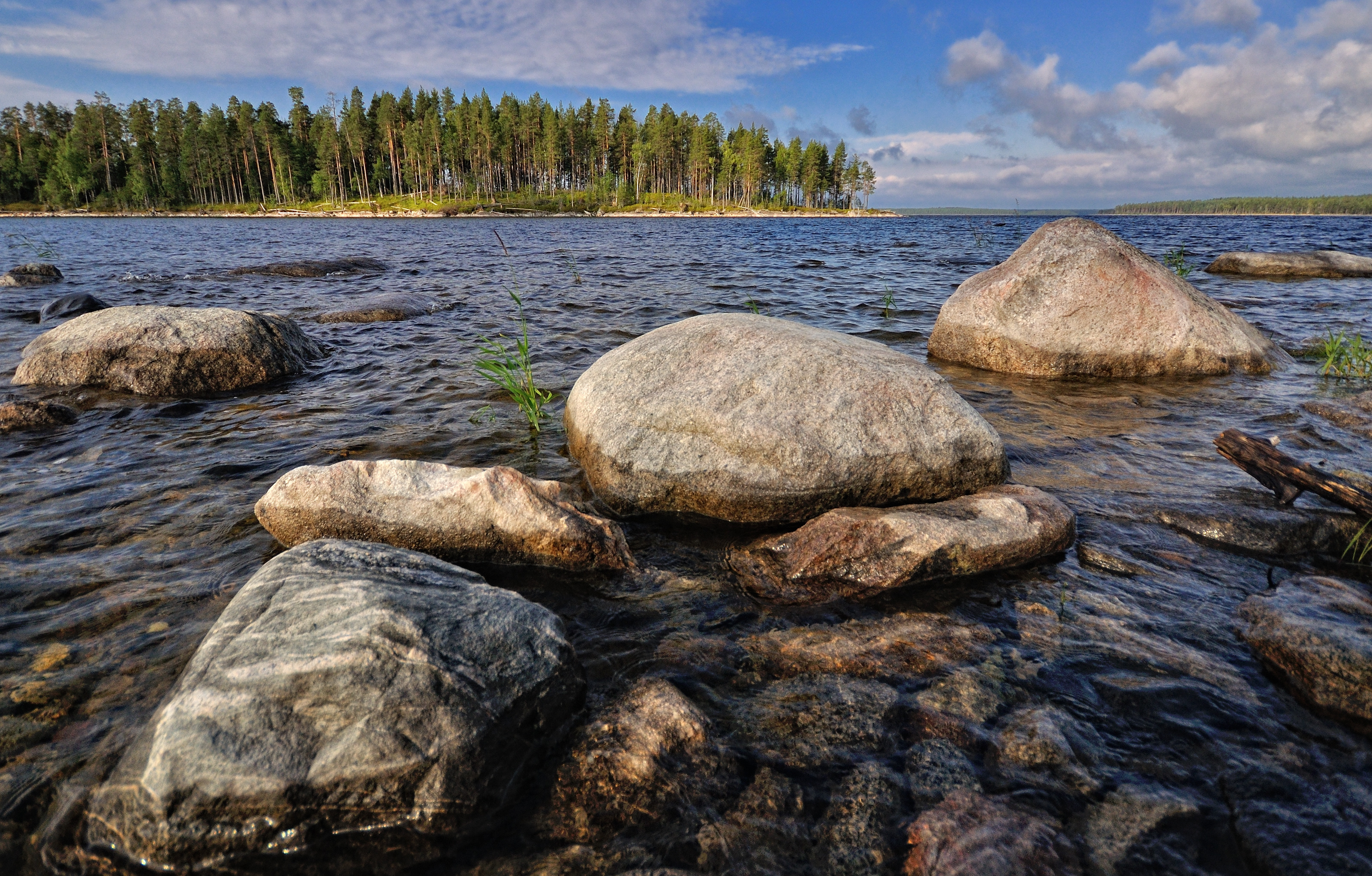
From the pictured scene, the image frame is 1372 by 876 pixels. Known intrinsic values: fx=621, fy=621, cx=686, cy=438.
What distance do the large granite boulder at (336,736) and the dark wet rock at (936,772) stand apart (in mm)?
1347

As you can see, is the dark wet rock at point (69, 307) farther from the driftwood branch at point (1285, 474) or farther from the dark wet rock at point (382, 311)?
the driftwood branch at point (1285, 474)

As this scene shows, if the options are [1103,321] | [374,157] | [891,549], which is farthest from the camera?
[374,157]

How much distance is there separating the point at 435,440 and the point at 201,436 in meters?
2.12

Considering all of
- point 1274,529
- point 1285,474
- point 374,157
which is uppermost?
point 374,157

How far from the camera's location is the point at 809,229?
5372cm

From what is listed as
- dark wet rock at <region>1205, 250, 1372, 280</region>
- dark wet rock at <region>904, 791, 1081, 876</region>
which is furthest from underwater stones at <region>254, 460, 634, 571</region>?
dark wet rock at <region>1205, 250, 1372, 280</region>

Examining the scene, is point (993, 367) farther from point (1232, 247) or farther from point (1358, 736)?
point (1232, 247)

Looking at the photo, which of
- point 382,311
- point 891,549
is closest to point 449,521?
point 891,549

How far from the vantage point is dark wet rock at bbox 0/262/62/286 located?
14641 millimetres

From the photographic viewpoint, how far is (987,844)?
1.93 metres

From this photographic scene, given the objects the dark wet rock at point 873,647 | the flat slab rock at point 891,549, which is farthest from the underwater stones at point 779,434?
the dark wet rock at point 873,647

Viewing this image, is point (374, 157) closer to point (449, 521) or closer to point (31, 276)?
point (31, 276)

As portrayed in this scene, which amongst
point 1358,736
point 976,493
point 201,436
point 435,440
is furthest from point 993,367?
point 201,436

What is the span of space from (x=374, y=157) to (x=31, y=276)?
314 feet
